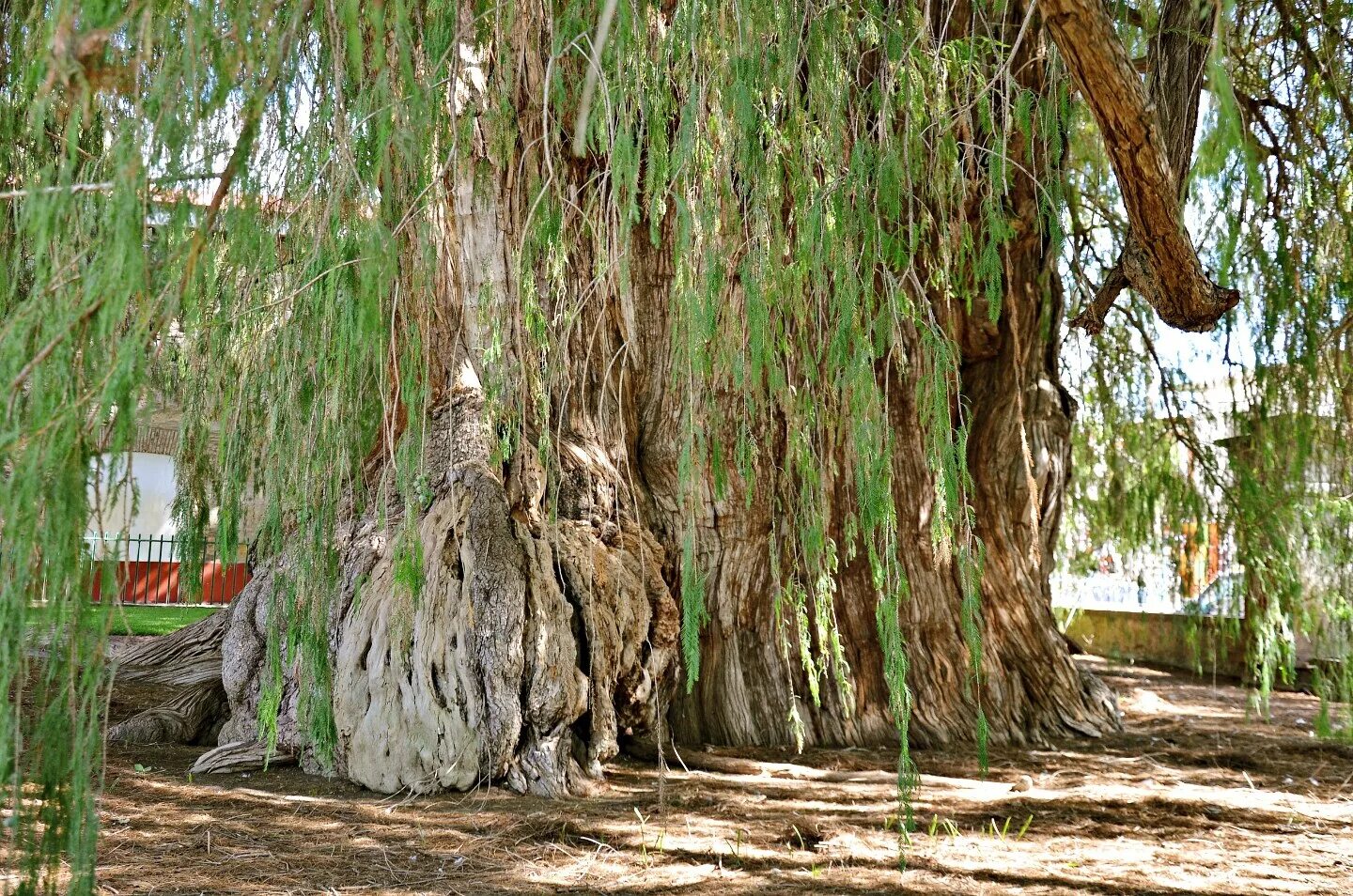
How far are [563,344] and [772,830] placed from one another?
5.32ft

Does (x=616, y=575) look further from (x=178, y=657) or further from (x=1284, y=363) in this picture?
(x=178, y=657)

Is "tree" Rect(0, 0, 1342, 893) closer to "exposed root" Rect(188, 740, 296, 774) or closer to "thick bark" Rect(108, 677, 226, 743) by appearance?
"exposed root" Rect(188, 740, 296, 774)

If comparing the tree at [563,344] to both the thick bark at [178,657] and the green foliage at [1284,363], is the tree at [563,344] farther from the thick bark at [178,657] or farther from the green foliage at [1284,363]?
the thick bark at [178,657]

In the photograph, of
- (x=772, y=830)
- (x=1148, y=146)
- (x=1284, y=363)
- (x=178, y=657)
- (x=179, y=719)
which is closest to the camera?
(x=1148, y=146)

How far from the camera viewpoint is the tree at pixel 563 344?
1711 millimetres

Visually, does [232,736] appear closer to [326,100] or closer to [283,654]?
[283,654]

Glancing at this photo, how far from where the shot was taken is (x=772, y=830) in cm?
357

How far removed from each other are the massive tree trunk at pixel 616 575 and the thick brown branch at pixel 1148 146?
507 mm

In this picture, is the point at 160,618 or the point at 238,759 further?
the point at 160,618

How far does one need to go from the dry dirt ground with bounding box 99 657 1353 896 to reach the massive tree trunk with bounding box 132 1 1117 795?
0.22 metres

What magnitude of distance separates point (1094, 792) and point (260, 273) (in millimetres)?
3158

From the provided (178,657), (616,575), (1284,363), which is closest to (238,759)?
(616,575)

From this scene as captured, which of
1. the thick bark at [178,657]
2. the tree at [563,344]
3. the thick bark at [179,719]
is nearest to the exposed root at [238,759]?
the tree at [563,344]

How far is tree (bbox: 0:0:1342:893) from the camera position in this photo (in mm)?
1711
